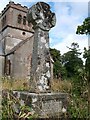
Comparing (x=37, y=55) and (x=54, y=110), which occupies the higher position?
(x=37, y=55)

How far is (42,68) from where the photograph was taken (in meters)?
4.30

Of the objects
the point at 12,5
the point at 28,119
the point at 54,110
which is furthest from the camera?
the point at 12,5

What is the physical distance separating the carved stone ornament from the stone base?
1786 mm

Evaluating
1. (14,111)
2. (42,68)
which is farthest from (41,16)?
(14,111)

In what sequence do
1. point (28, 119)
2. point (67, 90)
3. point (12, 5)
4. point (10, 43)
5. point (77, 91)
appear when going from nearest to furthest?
point (28, 119) → point (77, 91) → point (67, 90) → point (10, 43) → point (12, 5)

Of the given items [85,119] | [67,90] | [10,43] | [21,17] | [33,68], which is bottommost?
[85,119]

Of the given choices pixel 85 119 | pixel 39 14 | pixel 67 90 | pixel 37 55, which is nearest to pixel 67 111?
pixel 85 119

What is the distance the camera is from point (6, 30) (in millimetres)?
28312

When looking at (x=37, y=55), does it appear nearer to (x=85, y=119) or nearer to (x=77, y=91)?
(x=77, y=91)

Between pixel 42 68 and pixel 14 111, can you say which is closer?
pixel 14 111

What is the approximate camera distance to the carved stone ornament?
4484 mm

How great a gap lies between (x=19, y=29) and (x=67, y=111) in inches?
1014

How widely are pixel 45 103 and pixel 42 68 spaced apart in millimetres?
1081

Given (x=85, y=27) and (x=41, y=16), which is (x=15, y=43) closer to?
(x=85, y=27)
